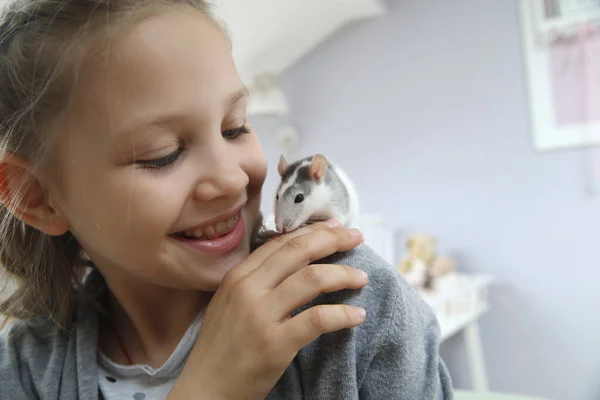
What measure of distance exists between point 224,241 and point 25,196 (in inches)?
9.8

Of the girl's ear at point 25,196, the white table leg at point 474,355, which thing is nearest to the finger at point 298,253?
the girl's ear at point 25,196

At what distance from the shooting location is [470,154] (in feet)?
6.79

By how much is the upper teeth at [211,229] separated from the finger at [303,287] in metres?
0.10

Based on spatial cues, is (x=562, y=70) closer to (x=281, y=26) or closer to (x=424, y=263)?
(x=424, y=263)

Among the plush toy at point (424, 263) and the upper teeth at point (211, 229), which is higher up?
the upper teeth at point (211, 229)

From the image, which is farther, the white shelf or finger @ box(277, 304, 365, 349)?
the white shelf

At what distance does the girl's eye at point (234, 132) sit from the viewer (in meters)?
0.54

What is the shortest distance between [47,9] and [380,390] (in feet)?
1.77

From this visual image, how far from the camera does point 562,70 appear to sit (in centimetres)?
187

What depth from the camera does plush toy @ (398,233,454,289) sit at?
1850 mm

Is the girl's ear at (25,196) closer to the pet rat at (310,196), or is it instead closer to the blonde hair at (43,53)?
the blonde hair at (43,53)

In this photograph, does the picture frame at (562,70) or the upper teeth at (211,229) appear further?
the picture frame at (562,70)

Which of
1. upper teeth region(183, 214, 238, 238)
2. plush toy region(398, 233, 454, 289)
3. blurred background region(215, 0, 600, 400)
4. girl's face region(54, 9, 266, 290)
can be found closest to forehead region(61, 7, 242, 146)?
girl's face region(54, 9, 266, 290)

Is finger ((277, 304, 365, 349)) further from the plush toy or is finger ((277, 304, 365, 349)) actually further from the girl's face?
the plush toy
